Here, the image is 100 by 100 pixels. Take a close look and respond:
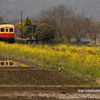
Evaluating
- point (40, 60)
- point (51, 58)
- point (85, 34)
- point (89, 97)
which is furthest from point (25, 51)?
point (85, 34)

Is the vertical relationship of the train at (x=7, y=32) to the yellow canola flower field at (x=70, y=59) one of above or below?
above

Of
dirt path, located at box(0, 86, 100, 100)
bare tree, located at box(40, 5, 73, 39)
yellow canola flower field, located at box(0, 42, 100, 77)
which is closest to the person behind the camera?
dirt path, located at box(0, 86, 100, 100)

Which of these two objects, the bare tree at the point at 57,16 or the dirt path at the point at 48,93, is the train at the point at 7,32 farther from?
the dirt path at the point at 48,93

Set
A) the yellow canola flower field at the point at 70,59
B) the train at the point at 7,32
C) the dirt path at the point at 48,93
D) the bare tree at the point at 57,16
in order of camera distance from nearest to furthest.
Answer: the dirt path at the point at 48,93 < the yellow canola flower field at the point at 70,59 < the train at the point at 7,32 < the bare tree at the point at 57,16

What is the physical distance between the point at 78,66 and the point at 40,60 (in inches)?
141

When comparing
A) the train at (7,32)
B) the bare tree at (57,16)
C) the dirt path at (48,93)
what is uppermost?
the bare tree at (57,16)

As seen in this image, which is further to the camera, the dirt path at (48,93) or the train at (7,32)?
the train at (7,32)

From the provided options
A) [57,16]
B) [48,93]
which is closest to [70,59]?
[48,93]

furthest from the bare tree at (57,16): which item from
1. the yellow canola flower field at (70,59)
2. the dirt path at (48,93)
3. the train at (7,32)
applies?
the dirt path at (48,93)

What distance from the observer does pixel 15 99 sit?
4.79 metres

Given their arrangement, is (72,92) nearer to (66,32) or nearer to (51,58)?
(51,58)

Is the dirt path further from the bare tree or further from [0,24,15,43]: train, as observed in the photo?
the bare tree

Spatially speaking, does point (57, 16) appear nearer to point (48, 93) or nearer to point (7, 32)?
point (7, 32)

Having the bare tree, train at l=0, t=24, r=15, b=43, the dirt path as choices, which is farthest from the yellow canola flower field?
the bare tree
